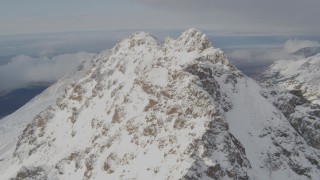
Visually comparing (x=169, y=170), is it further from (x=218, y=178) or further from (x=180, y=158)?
(x=218, y=178)

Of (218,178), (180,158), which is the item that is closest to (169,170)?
(180,158)
